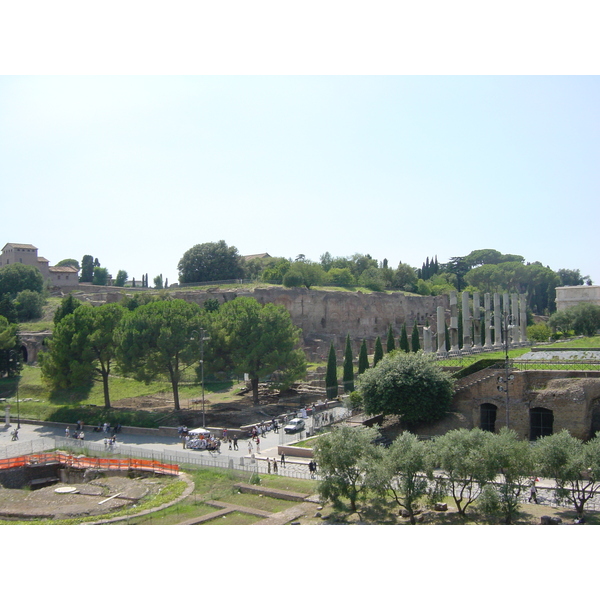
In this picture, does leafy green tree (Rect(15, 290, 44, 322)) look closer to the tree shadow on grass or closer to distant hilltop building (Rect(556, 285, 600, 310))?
the tree shadow on grass

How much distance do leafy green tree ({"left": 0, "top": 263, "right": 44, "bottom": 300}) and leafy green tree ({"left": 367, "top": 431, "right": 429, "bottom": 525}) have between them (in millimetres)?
52960

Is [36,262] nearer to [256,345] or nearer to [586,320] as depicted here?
[256,345]

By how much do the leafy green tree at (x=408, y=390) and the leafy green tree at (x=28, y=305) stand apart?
40803 millimetres

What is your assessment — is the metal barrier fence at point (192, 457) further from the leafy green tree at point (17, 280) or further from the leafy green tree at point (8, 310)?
the leafy green tree at point (17, 280)

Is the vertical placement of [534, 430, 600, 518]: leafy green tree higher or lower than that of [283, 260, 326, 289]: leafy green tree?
lower

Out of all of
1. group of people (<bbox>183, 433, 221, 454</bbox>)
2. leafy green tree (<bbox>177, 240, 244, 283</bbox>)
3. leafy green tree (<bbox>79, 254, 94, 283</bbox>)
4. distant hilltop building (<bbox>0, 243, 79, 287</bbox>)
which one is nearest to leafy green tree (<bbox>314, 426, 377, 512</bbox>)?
group of people (<bbox>183, 433, 221, 454</bbox>)

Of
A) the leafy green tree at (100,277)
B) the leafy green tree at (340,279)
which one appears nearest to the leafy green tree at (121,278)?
the leafy green tree at (100,277)

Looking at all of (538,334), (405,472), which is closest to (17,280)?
(538,334)

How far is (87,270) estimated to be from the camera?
84375mm

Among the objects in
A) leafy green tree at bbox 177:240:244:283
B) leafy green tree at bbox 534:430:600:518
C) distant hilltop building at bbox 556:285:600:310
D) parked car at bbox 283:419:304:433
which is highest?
leafy green tree at bbox 177:240:244:283

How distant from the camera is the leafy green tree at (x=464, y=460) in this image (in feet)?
56.6

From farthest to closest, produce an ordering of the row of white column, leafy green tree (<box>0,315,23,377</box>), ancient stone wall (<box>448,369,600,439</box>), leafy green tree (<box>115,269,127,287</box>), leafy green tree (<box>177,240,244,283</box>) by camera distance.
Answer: leafy green tree (<box>115,269,127,287</box>)
leafy green tree (<box>177,240,244,283</box>)
leafy green tree (<box>0,315,23,377</box>)
the row of white column
ancient stone wall (<box>448,369,600,439</box>)

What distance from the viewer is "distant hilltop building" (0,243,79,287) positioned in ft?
231

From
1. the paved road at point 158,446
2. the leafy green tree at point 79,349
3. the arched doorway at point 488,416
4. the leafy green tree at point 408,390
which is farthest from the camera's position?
the leafy green tree at point 79,349
